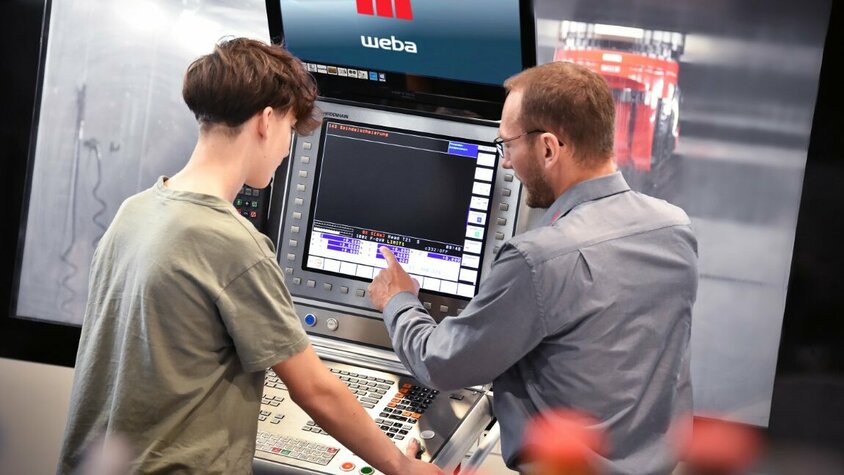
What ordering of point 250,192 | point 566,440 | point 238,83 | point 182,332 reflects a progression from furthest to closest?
point 250,192
point 566,440
point 238,83
point 182,332

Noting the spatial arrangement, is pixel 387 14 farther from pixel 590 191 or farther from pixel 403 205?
pixel 590 191

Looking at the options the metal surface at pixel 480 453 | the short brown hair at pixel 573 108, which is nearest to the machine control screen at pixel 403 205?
the metal surface at pixel 480 453

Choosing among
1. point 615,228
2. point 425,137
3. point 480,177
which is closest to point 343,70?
point 425,137

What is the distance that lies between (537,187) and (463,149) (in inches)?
19.1

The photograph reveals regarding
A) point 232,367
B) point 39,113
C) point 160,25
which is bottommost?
point 232,367

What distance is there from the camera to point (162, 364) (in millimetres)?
1569

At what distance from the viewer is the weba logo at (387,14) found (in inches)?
93.7

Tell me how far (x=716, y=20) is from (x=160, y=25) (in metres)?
A: 2.00

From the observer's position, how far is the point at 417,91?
2461mm

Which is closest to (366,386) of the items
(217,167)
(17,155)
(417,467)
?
(417,467)

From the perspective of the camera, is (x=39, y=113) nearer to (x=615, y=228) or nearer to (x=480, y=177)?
(x=480, y=177)

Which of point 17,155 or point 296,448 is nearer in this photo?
point 296,448

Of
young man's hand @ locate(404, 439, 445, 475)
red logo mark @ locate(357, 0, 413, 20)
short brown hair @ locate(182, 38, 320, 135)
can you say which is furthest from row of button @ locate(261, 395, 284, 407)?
red logo mark @ locate(357, 0, 413, 20)

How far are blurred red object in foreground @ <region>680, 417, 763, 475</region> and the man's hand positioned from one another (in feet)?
4.11
